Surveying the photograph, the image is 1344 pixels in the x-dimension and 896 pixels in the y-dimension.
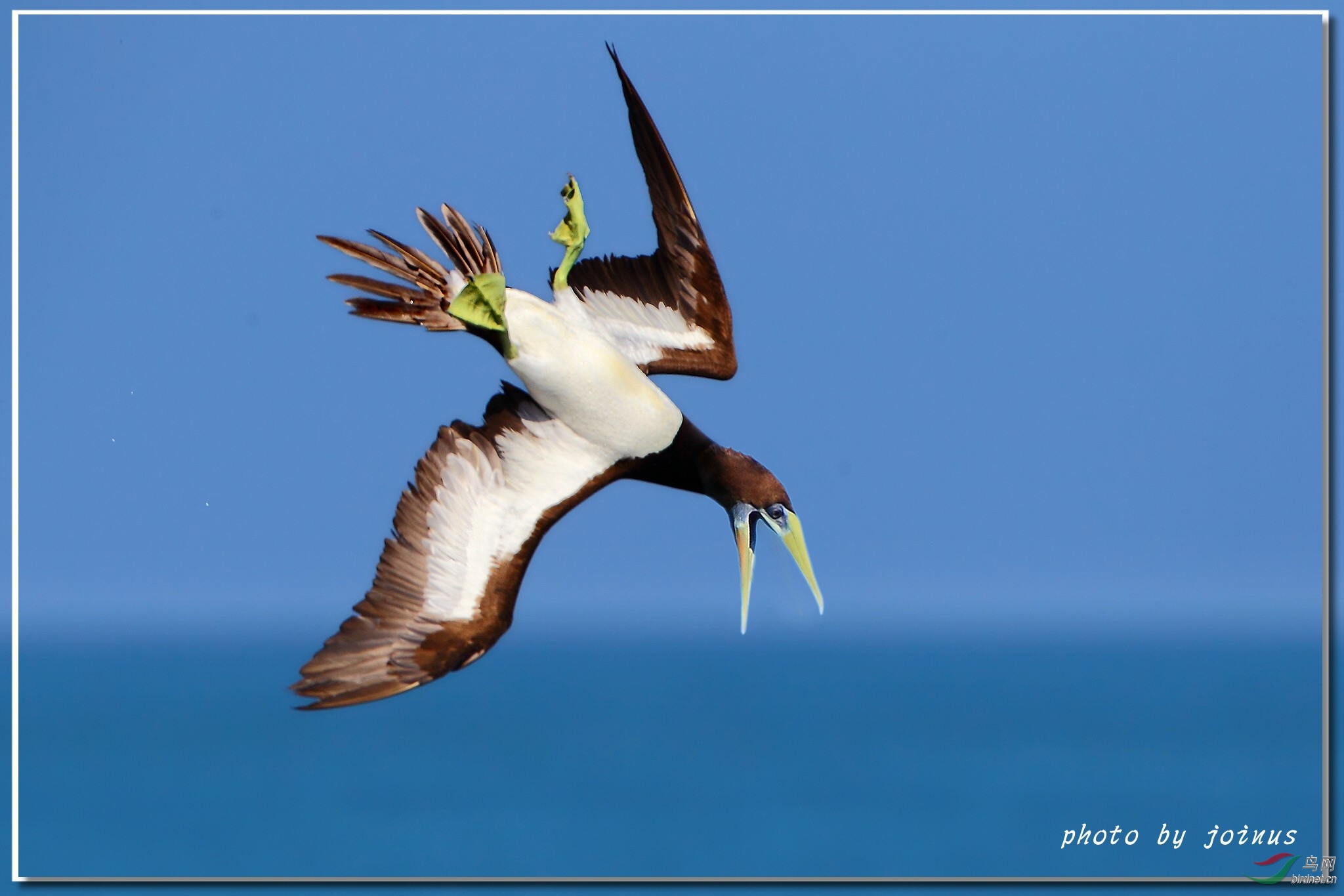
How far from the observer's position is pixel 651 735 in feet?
104

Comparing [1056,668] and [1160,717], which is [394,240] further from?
[1056,668]

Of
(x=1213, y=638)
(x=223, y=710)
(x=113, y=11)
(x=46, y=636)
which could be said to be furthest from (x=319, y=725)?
(x=46, y=636)

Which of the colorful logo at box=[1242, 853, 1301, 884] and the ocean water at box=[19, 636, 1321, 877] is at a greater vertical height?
the colorful logo at box=[1242, 853, 1301, 884]

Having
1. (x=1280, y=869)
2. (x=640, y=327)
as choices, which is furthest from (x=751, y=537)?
(x=1280, y=869)

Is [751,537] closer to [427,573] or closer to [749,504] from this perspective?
[749,504]

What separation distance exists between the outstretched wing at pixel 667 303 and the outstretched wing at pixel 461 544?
587 mm

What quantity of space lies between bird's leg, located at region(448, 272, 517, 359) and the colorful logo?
6.79 m

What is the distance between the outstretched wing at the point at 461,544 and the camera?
7961 mm

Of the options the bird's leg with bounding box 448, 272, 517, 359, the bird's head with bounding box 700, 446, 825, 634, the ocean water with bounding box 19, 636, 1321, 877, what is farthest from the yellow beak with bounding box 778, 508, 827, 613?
the ocean water with bounding box 19, 636, 1321, 877

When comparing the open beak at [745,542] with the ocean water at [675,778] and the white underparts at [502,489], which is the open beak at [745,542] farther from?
the ocean water at [675,778]

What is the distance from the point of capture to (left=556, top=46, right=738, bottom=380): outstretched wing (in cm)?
848

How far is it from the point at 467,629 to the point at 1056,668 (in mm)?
45815

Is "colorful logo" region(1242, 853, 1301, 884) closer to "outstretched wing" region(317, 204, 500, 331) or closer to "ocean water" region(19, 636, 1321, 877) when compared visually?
"ocean water" region(19, 636, 1321, 877)

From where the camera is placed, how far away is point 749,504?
342 inches
